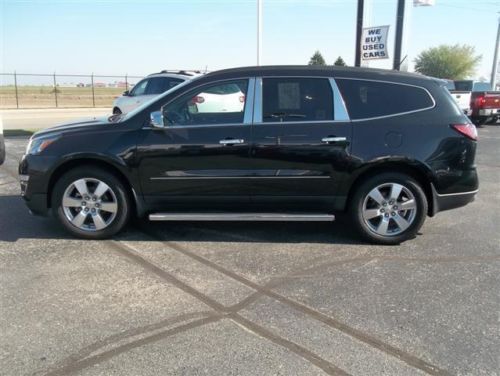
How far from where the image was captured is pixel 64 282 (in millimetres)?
4094

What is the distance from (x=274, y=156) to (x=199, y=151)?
76 centimetres

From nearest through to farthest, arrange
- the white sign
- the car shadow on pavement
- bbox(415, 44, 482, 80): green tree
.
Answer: the car shadow on pavement → the white sign → bbox(415, 44, 482, 80): green tree

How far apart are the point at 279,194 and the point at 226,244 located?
757 millimetres

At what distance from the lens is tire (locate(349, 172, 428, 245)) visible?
5.02 m

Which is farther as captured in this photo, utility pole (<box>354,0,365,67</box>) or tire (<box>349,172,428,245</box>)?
utility pole (<box>354,0,365,67</box>)

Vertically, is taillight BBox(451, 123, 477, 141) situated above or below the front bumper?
above

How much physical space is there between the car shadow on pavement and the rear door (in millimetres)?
516

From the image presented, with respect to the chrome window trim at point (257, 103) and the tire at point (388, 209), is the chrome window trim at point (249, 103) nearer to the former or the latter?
the chrome window trim at point (257, 103)

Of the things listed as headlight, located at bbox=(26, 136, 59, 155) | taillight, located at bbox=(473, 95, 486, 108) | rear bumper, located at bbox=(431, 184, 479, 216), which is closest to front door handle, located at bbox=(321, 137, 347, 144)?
rear bumper, located at bbox=(431, 184, 479, 216)

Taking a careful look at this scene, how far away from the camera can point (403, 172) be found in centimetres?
509

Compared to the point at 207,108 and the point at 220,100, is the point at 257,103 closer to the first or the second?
the point at 220,100

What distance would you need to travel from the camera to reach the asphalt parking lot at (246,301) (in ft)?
9.79

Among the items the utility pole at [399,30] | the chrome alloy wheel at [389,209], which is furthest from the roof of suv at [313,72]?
the utility pole at [399,30]

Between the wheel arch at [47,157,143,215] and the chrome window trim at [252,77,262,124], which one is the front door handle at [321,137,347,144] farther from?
the wheel arch at [47,157,143,215]
